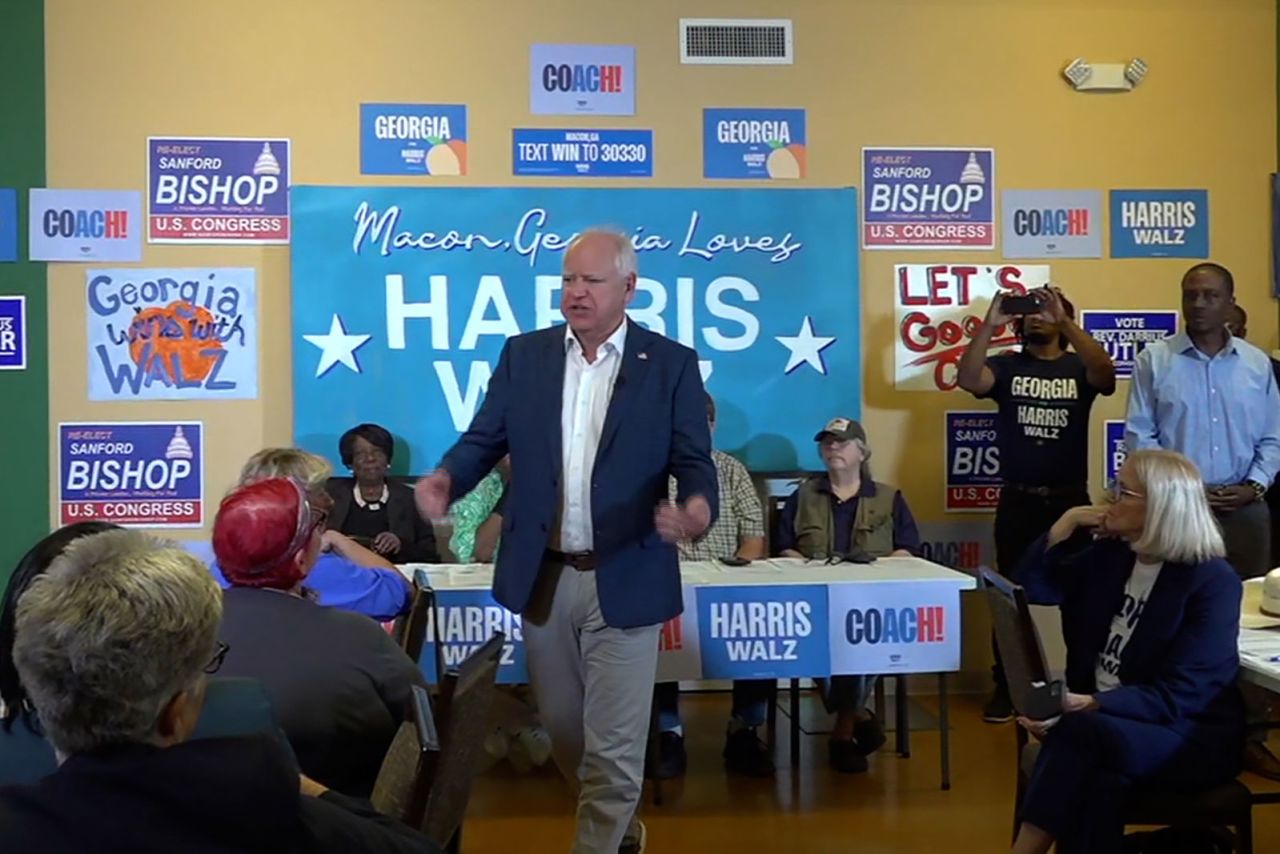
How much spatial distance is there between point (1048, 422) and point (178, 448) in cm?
342

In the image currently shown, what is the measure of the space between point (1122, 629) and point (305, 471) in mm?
1822

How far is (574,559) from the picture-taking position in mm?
2785

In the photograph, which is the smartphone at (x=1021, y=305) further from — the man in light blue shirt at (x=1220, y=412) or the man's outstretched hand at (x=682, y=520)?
the man's outstretched hand at (x=682, y=520)

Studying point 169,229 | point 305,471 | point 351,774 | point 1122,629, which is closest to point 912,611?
point 1122,629

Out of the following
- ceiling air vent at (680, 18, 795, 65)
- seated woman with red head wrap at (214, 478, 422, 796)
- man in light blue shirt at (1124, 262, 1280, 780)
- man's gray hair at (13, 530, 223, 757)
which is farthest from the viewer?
ceiling air vent at (680, 18, 795, 65)

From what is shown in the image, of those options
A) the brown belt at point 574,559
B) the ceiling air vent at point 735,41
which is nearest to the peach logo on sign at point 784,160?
the ceiling air vent at point 735,41

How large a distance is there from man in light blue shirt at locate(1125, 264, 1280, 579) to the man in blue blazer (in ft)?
7.88

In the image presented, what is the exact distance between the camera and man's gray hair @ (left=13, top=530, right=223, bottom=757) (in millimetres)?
1190

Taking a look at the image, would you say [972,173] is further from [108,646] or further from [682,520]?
[108,646]

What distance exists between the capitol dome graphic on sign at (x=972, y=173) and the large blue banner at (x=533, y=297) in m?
0.52

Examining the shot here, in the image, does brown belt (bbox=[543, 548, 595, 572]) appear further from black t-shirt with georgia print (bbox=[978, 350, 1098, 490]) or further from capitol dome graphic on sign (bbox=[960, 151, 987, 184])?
capitol dome graphic on sign (bbox=[960, 151, 987, 184])

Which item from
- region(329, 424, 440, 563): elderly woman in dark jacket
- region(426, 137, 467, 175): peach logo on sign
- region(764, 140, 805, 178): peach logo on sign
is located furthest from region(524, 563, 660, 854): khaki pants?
region(764, 140, 805, 178): peach logo on sign

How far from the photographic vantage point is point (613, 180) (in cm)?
523

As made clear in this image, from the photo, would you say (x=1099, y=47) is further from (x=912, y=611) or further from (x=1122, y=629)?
(x=1122, y=629)
